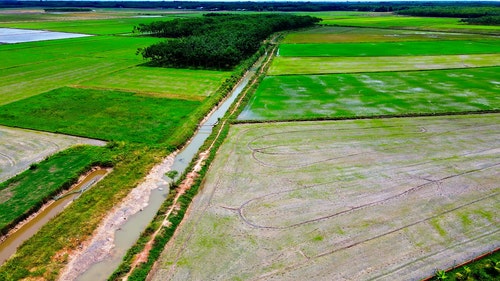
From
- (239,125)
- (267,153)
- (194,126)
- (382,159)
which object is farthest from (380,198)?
(194,126)

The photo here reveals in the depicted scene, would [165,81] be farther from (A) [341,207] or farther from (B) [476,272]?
(B) [476,272]

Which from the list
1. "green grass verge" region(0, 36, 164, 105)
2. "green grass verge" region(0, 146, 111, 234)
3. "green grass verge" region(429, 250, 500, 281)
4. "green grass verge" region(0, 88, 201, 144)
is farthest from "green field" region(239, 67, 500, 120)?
"green grass verge" region(0, 36, 164, 105)

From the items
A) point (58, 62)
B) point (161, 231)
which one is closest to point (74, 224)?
point (161, 231)

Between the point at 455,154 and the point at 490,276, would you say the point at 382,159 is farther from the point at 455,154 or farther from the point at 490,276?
the point at 490,276

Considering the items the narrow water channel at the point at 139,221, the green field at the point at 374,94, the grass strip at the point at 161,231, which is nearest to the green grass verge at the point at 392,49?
the green field at the point at 374,94

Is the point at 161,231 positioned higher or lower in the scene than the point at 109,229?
higher

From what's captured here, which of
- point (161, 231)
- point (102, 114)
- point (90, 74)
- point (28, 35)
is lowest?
point (161, 231)
